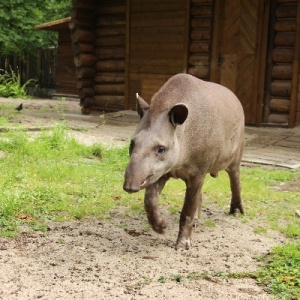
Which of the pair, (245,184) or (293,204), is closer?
(293,204)

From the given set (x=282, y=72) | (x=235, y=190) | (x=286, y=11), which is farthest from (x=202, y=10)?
(x=235, y=190)

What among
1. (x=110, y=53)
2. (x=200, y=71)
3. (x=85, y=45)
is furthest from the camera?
(x=85, y=45)

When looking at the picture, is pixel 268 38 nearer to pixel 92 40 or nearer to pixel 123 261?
pixel 92 40

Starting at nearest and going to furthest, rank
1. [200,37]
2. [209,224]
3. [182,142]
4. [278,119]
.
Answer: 1. [182,142]
2. [209,224]
3. [278,119]
4. [200,37]

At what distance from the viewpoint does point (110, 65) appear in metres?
14.3

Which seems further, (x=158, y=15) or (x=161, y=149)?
(x=158, y=15)

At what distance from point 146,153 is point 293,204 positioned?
2.79 metres

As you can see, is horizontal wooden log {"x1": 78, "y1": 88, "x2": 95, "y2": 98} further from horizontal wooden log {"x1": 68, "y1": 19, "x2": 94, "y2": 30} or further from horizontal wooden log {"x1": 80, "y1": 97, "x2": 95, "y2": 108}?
horizontal wooden log {"x1": 68, "y1": 19, "x2": 94, "y2": 30}

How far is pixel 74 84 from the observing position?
857 inches

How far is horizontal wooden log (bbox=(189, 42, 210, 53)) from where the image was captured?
12.2m

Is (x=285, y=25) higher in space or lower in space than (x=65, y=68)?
higher

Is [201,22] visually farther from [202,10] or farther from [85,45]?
[85,45]

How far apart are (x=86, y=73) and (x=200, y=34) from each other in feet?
12.5

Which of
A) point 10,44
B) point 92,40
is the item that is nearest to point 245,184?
point 92,40
